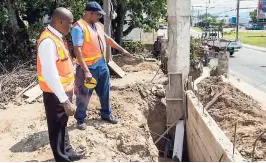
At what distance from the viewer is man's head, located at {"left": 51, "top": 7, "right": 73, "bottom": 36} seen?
3.54m

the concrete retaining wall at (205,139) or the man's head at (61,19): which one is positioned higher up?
the man's head at (61,19)

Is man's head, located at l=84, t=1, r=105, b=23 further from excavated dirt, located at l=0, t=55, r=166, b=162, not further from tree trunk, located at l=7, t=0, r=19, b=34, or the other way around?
tree trunk, located at l=7, t=0, r=19, b=34

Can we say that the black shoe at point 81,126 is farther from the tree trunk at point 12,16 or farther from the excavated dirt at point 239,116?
the tree trunk at point 12,16

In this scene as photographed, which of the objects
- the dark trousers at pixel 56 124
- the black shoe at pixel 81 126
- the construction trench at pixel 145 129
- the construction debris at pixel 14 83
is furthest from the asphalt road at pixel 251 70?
the dark trousers at pixel 56 124

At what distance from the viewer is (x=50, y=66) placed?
11.0ft

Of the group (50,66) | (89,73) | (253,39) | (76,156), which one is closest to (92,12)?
(89,73)

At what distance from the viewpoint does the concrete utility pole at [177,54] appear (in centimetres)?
756

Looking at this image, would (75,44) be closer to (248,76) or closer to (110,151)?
(110,151)

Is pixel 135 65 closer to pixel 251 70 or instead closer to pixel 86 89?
pixel 86 89

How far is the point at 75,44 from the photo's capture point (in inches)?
183

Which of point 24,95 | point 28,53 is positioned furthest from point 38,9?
point 24,95

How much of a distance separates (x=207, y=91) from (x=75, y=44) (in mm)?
6196

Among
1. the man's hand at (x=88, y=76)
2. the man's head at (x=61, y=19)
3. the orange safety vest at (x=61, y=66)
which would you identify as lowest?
the man's hand at (x=88, y=76)

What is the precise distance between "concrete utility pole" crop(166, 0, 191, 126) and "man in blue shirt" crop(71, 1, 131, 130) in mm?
2541
